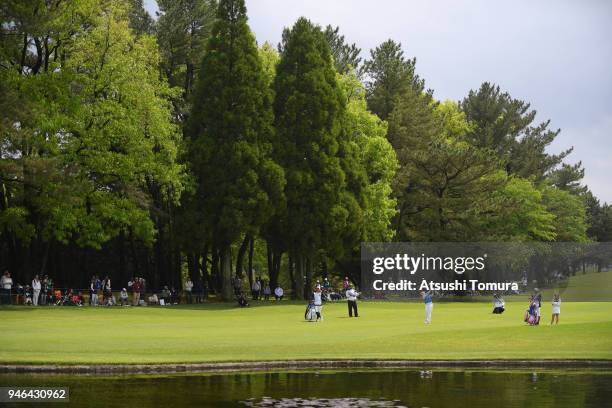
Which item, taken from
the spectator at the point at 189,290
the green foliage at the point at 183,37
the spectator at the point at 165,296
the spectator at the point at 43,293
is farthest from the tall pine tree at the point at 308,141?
the spectator at the point at 43,293

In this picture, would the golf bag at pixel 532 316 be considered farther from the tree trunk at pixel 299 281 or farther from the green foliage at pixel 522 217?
the green foliage at pixel 522 217

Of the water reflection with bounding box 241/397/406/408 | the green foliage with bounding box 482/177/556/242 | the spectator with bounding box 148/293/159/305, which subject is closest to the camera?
the water reflection with bounding box 241/397/406/408

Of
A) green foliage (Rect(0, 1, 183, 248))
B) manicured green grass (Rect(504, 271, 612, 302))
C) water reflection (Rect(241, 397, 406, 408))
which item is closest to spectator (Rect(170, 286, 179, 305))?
green foliage (Rect(0, 1, 183, 248))

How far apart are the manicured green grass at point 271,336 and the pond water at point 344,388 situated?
8.82 feet

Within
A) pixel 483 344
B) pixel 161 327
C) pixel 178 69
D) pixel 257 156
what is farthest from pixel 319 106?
pixel 483 344

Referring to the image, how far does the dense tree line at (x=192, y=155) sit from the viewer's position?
51344mm

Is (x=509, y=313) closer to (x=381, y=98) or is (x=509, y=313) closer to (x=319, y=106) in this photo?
(x=319, y=106)

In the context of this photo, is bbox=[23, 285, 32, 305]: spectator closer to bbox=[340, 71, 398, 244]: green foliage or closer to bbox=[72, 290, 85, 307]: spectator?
bbox=[72, 290, 85, 307]: spectator

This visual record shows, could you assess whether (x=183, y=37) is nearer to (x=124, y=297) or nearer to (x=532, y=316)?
(x=124, y=297)

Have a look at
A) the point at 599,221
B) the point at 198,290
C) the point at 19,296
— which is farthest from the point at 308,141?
the point at 599,221

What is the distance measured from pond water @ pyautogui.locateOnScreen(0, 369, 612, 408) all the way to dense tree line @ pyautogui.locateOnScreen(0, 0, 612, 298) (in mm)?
24022

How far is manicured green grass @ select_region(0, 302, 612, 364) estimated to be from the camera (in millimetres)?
28062

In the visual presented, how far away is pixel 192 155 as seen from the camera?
57.8 meters

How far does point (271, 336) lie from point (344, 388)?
12.9 meters
